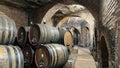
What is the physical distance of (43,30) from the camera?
5223 millimetres

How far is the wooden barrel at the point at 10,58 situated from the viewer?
105 inches

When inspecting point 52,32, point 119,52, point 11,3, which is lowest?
point 119,52

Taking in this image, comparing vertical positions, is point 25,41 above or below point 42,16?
below

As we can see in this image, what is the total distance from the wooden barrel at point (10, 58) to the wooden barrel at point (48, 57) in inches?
64.7

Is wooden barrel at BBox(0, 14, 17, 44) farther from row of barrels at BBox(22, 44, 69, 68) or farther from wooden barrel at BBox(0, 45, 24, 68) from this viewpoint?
row of barrels at BBox(22, 44, 69, 68)

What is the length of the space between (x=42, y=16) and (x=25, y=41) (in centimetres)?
310

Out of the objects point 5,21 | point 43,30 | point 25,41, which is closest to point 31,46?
point 25,41

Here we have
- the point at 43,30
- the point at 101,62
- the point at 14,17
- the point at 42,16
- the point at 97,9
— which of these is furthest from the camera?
the point at 42,16

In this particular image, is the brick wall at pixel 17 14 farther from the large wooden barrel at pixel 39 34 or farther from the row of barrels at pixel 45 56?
the row of barrels at pixel 45 56

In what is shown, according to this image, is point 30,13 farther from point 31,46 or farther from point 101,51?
point 101,51

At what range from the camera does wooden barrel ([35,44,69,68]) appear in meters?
4.61

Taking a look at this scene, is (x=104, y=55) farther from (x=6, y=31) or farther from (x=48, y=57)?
(x=6, y=31)

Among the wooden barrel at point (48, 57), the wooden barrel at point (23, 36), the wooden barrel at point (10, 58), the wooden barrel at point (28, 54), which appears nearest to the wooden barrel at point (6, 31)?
the wooden barrel at point (10, 58)

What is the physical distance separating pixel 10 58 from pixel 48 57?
1.90 m
